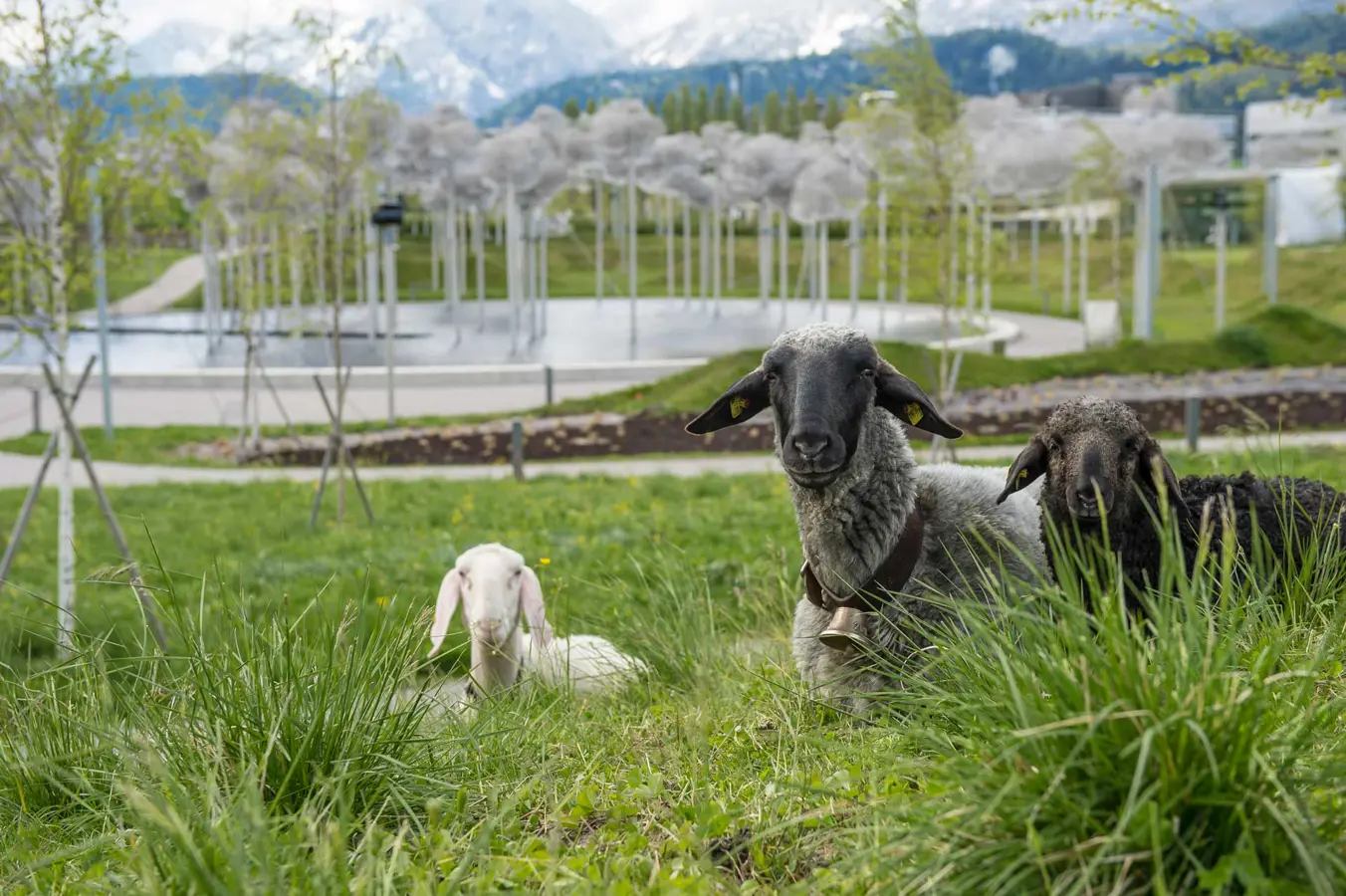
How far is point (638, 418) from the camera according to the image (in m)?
19.3

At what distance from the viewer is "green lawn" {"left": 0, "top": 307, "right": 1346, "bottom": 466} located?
60.2ft

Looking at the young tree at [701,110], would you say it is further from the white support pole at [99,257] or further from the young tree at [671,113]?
the white support pole at [99,257]

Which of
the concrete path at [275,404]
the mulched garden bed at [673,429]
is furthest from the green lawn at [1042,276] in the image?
the concrete path at [275,404]

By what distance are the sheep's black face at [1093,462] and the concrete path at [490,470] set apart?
31.7ft

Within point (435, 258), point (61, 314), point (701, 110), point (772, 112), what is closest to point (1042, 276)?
point (435, 258)

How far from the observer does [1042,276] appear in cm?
6512

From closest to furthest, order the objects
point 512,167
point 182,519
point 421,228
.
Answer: point 182,519 → point 512,167 → point 421,228

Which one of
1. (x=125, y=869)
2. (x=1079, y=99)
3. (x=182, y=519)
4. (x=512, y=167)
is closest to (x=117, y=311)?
(x=512, y=167)

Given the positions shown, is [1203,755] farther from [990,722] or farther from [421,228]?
[421,228]

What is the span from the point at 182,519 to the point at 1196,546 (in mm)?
9529

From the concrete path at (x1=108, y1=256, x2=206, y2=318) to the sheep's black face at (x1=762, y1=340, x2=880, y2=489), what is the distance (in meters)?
62.1

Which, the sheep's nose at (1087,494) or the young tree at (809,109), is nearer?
the sheep's nose at (1087,494)

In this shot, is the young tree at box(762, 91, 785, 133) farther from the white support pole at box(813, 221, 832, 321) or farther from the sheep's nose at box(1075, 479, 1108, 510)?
the sheep's nose at box(1075, 479, 1108, 510)

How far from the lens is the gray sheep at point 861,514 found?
3857mm
